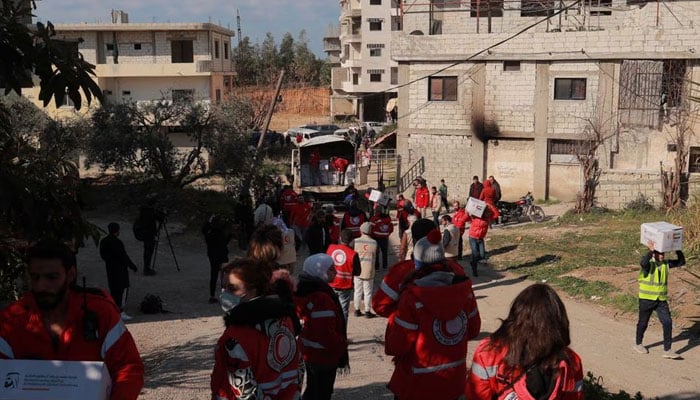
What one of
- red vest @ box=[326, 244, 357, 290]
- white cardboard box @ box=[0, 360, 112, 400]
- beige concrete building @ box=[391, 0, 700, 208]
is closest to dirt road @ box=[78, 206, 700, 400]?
red vest @ box=[326, 244, 357, 290]

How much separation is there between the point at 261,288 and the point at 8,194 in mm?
1478

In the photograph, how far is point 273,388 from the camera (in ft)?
14.4

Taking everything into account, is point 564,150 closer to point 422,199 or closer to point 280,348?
point 422,199

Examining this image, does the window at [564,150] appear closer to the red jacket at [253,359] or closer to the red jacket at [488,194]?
the red jacket at [488,194]

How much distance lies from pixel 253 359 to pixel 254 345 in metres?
0.08

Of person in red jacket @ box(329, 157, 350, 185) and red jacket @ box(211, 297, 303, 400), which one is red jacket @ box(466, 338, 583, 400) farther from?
person in red jacket @ box(329, 157, 350, 185)

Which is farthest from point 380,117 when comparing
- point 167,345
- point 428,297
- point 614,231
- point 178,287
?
point 428,297

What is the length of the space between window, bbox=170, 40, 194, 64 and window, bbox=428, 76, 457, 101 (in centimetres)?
1852

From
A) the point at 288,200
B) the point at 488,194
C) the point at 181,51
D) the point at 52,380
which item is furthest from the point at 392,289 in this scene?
the point at 181,51

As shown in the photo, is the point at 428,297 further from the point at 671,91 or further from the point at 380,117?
the point at 380,117

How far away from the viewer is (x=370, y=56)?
6225cm

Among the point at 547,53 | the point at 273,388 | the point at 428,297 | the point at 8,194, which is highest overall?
the point at 547,53

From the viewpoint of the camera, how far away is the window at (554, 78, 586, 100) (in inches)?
1023

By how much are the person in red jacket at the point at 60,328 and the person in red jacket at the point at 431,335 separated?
1919 millimetres
